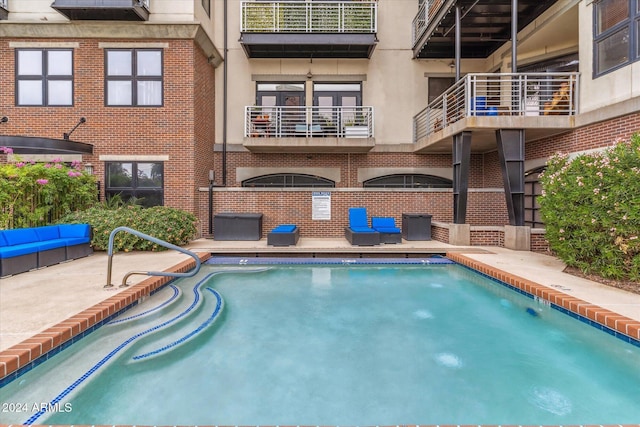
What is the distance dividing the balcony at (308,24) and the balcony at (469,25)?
1.92 meters

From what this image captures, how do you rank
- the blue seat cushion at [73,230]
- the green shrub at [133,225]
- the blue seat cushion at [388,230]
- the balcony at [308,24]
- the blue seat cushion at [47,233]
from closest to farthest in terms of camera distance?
the blue seat cushion at [47,233]
the blue seat cushion at [73,230]
the green shrub at [133,225]
the blue seat cushion at [388,230]
the balcony at [308,24]

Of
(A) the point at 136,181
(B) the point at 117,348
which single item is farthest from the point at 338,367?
(A) the point at 136,181

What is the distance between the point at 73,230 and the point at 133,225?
48.8 inches

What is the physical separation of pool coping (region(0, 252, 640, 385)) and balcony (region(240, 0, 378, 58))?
952 cm

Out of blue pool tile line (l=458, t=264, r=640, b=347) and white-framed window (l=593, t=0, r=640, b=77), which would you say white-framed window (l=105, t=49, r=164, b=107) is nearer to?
blue pool tile line (l=458, t=264, r=640, b=347)

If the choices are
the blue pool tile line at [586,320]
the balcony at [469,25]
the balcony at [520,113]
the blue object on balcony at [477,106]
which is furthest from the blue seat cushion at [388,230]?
the balcony at [469,25]

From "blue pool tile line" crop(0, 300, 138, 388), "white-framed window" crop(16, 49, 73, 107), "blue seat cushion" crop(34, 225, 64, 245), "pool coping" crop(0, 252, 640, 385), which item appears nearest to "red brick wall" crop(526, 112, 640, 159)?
"pool coping" crop(0, 252, 640, 385)

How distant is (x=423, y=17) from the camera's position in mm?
12391

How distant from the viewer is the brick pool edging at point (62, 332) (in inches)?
109

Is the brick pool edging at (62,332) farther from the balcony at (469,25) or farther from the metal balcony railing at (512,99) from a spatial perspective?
the balcony at (469,25)

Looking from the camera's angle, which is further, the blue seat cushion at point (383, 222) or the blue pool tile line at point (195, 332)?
the blue seat cushion at point (383, 222)

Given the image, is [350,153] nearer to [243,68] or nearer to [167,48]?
[243,68]

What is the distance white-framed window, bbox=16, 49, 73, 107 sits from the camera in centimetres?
1072

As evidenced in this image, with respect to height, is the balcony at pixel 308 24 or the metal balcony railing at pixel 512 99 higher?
the balcony at pixel 308 24
